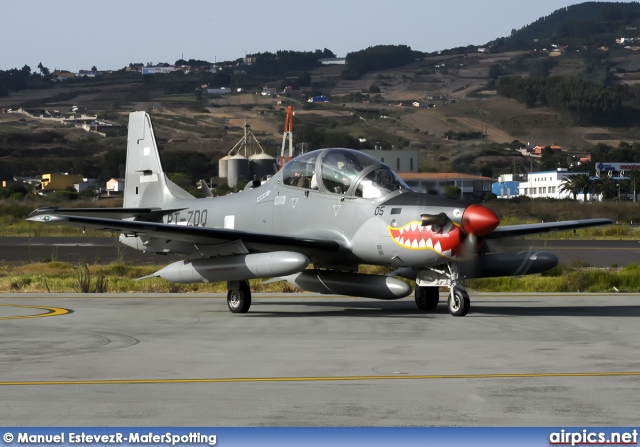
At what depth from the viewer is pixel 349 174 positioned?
66.1 ft

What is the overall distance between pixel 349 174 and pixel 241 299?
3.26 meters

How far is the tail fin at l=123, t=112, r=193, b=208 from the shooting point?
2453 cm

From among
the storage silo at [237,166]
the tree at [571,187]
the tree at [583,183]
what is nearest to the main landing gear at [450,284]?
the tree at [583,183]

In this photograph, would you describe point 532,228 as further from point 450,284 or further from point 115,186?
point 115,186

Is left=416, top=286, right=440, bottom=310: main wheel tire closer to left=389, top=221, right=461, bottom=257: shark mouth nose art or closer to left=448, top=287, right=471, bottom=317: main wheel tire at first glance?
left=448, top=287, right=471, bottom=317: main wheel tire

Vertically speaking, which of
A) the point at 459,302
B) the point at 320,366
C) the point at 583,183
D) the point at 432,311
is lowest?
the point at 583,183

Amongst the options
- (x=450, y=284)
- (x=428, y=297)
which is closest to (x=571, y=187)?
(x=428, y=297)

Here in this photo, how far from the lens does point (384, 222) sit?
1936 centimetres

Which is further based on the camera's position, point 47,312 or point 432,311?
point 432,311

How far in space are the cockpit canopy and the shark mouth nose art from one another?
1074 millimetres

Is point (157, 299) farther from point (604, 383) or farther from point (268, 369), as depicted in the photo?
point (604, 383)

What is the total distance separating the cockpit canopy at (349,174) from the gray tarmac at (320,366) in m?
2.38

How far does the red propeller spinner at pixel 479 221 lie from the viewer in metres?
18.1

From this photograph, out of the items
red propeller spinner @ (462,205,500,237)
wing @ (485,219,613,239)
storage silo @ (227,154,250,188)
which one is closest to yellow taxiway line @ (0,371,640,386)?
red propeller spinner @ (462,205,500,237)
